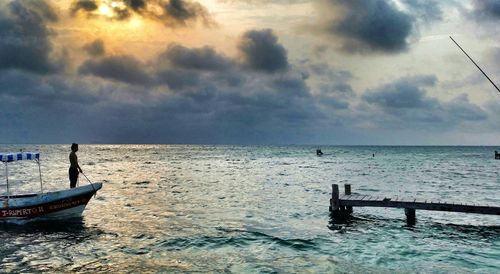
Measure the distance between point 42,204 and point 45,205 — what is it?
15cm

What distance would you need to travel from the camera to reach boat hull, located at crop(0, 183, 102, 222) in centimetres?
1962

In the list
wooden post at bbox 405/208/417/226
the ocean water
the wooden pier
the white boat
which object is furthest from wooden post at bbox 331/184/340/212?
the white boat

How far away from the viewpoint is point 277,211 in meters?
24.4

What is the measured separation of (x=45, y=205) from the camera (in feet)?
65.6

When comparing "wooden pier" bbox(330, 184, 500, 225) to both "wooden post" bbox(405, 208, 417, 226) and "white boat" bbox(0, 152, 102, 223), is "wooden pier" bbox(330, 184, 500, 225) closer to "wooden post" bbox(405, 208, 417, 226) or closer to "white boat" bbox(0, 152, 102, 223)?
"wooden post" bbox(405, 208, 417, 226)

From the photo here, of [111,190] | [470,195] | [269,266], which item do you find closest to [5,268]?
[269,266]

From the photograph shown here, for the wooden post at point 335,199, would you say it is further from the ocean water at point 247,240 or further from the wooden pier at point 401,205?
the ocean water at point 247,240

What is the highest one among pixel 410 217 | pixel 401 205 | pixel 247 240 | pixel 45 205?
pixel 45 205

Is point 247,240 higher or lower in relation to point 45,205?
lower

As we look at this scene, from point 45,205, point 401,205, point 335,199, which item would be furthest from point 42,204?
point 401,205

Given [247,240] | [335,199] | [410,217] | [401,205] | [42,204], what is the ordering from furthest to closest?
1. [335,199]
2. [410,217]
3. [42,204]
4. [401,205]
5. [247,240]

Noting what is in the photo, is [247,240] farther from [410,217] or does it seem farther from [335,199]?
[410,217]

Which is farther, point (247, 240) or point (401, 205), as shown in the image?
point (401, 205)

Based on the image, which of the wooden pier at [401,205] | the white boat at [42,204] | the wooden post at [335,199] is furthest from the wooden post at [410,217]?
the white boat at [42,204]
